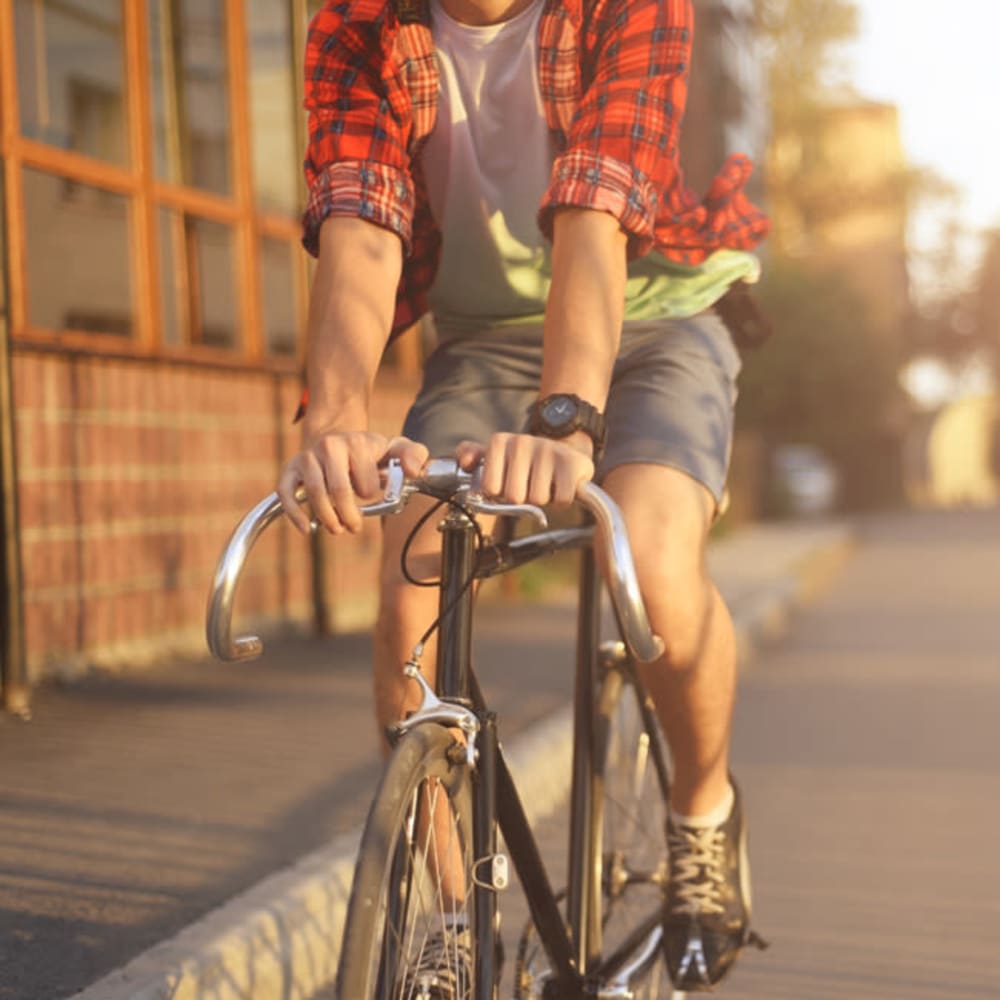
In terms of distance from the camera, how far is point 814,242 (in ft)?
145

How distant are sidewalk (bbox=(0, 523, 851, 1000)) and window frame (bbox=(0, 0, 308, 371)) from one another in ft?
4.76

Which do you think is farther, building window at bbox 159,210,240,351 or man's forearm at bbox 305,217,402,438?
building window at bbox 159,210,240,351

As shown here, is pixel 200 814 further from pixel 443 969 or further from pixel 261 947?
pixel 443 969

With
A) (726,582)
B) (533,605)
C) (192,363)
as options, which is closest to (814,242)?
(726,582)

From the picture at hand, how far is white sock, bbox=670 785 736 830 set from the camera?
10.4 feet

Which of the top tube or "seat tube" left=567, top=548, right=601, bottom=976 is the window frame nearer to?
"seat tube" left=567, top=548, right=601, bottom=976

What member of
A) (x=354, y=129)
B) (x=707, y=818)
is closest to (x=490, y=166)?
(x=354, y=129)

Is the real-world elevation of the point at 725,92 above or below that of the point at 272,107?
above

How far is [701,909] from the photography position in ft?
10.4

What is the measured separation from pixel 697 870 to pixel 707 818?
0.09 metres

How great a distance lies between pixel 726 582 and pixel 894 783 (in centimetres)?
800

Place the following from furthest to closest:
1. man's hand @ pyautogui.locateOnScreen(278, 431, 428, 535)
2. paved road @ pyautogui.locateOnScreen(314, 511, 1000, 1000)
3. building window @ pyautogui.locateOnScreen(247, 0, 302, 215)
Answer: building window @ pyautogui.locateOnScreen(247, 0, 302, 215), paved road @ pyautogui.locateOnScreen(314, 511, 1000, 1000), man's hand @ pyautogui.locateOnScreen(278, 431, 428, 535)

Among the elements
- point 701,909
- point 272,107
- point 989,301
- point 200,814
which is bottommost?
point 200,814

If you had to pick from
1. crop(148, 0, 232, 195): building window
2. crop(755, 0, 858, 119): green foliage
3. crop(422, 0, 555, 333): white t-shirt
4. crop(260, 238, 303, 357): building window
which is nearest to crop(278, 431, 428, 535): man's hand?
crop(422, 0, 555, 333): white t-shirt
